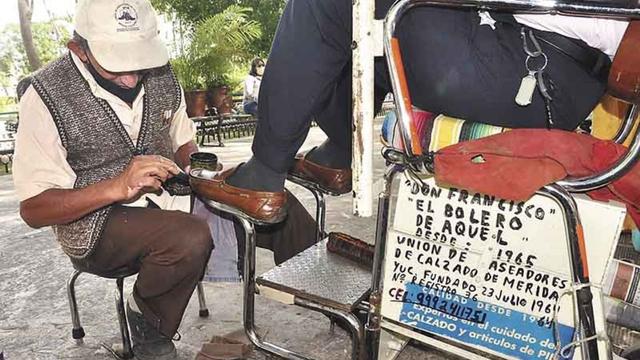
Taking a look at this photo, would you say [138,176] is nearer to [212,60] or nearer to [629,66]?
[629,66]

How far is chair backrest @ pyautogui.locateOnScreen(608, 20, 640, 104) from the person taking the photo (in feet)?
3.60

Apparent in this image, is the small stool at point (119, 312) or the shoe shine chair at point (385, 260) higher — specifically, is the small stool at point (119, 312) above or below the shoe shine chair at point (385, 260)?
below

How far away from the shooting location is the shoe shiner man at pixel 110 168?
69.7 inches

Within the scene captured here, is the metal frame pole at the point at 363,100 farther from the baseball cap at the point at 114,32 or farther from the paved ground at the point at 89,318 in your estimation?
the paved ground at the point at 89,318

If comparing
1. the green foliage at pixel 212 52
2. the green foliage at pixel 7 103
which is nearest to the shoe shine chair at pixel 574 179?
the green foliage at pixel 212 52

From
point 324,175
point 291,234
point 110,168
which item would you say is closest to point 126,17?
point 110,168

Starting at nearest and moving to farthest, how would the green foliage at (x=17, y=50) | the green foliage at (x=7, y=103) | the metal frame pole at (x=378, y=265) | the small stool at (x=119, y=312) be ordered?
the metal frame pole at (x=378, y=265), the small stool at (x=119, y=312), the green foliage at (x=7, y=103), the green foliage at (x=17, y=50)

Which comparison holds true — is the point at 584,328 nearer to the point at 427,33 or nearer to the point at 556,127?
the point at 556,127

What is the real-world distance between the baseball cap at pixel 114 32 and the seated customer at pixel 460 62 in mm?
555

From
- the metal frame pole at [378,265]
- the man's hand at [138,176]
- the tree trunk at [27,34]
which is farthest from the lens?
the tree trunk at [27,34]

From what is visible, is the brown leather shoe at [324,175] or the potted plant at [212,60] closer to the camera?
the brown leather shoe at [324,175]

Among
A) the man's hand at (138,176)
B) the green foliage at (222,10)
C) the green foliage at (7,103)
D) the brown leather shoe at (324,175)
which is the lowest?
the green foliage at (7,103)

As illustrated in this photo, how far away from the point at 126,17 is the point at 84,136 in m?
0.43

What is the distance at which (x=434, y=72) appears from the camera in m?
1.32
